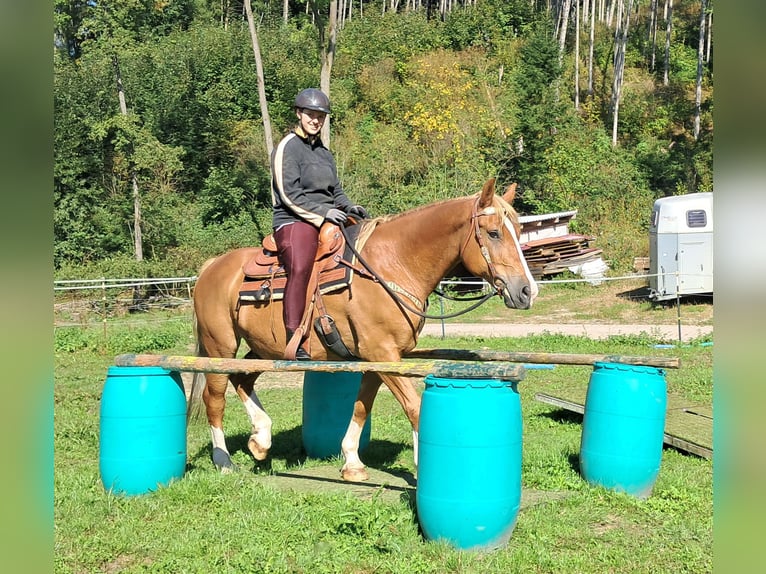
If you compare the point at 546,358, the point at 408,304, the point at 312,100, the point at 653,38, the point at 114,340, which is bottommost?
the point at 114,340

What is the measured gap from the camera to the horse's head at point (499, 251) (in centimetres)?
519

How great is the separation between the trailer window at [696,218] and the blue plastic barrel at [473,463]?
1853cm

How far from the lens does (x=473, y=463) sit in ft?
13.9

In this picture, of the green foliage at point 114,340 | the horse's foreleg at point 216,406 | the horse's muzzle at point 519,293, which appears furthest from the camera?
the green foliage at point 114,340

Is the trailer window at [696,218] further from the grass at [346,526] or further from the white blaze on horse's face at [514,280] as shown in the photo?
the white blaze on horse's face at [514,280]

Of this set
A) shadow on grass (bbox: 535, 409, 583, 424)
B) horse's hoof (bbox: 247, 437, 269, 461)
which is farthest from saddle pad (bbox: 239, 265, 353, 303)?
shadow on grass (bbox: 535, 409, 583, 424)

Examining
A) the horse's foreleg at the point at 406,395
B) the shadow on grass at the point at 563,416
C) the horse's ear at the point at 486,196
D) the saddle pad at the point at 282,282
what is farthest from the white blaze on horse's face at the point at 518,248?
the shadow on grass at the point at 563,416

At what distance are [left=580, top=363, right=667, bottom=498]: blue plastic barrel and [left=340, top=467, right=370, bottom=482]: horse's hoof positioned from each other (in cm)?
189

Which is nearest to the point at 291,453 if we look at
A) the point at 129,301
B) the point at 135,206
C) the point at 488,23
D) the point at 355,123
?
the point at 129,301

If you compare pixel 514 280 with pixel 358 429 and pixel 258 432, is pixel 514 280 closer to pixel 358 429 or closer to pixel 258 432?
pixel 358 429

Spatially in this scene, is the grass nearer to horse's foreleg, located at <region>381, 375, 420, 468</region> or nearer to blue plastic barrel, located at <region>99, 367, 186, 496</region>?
blue plastic barrel, located at <region>99, 367, 186, 496</region>

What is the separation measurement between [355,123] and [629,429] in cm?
3338
